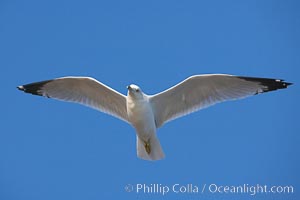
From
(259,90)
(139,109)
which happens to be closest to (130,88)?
(139,109)

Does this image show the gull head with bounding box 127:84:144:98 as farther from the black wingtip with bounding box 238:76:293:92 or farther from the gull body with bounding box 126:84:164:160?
the black wingtip with bounding box 238:76:293:92

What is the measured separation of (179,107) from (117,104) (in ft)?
3.22

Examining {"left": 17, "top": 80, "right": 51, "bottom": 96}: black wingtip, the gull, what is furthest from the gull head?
{"left": 17, "top": 80, "right": 51, "bottom": 96}: black wingtip

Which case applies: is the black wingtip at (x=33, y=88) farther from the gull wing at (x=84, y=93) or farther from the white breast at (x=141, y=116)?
the white breast at (x=141, y=116)

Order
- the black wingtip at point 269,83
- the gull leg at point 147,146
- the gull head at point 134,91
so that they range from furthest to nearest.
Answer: the gull leg at point 147,146
the black wingtip at point 269,83
the gull head at point 134,91

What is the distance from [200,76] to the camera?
10805 millimetres

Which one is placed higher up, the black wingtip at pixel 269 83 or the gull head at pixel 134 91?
the black wingtip at pixel 269 83

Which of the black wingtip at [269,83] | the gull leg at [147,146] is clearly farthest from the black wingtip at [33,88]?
the black wingtip at [269,83]

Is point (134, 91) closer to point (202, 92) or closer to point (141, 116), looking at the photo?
point (141, 116)

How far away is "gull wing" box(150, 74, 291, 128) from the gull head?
38 cm

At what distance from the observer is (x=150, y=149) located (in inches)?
443

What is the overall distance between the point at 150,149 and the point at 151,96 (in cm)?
83

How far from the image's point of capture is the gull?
10828mm

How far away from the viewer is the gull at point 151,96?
10828 mm
